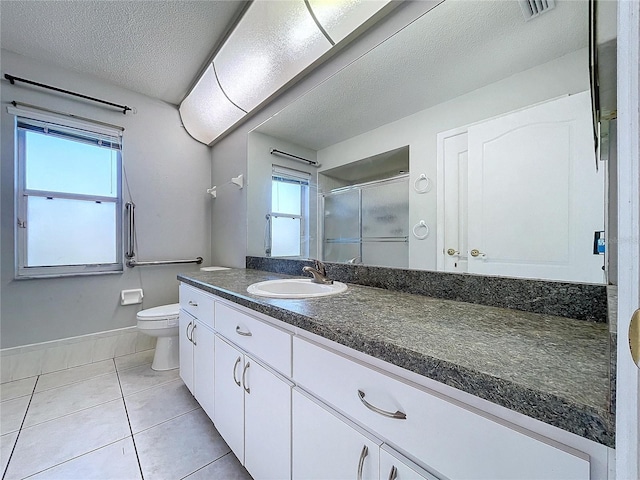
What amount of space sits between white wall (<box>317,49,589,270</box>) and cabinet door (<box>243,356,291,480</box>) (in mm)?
772

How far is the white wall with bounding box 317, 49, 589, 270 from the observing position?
88cm

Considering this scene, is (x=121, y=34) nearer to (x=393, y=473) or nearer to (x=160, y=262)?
(x=160, y=262)

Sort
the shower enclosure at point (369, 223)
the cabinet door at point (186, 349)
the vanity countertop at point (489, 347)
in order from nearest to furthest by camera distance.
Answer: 1. the vanity countertop at point (489, 347)
2. the shower enclosure at point (369, 223)
3. the cabinet door at point (186, 349)

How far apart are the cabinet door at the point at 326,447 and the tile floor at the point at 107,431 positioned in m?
0.65

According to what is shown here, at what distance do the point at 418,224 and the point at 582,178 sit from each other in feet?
1.85

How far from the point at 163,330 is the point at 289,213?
1334mm

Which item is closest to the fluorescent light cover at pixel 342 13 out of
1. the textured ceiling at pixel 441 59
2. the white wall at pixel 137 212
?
the textured ceiling at pixel 441 59

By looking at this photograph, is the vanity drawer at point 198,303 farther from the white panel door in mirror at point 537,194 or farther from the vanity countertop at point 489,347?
the white panel door in mirror at point 537,194

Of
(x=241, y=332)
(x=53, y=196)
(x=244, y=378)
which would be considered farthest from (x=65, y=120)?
(x=244, y=378)

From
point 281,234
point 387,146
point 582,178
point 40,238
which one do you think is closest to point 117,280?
point 40,238

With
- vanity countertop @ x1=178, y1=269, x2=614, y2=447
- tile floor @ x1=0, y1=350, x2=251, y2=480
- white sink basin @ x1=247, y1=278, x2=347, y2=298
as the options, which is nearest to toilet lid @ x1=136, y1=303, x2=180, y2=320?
tile floor @ x1=0, y1=350, x2=251, y2=480

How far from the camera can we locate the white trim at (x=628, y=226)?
10.3 inches

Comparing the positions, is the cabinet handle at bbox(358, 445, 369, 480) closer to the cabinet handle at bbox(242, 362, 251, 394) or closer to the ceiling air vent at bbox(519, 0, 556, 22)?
the cabinet handle at bbox(242, 362, 251, 394)

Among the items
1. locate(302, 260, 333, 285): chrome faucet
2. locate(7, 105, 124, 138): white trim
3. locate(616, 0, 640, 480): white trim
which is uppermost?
locate(7, 105, 124, 138): white trim
